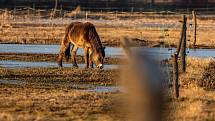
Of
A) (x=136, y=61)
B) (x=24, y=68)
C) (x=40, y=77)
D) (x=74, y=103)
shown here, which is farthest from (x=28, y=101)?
(x=136, y=61)

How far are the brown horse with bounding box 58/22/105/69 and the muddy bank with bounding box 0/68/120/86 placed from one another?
3.13 feet

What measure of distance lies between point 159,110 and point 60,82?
1410 centimetres

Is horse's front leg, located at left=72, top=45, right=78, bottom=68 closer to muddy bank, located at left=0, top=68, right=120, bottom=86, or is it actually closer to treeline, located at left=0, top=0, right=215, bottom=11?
muddy bank, located at left=0, top=68, right=120, bottom=86

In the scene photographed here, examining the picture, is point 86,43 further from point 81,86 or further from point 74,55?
point 81,86

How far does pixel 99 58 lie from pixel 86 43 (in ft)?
3.42

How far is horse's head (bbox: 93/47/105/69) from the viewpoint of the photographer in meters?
21.8

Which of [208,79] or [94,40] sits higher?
[94,40]

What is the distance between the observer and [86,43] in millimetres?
22594

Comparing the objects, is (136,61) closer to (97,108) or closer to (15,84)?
(97,108)

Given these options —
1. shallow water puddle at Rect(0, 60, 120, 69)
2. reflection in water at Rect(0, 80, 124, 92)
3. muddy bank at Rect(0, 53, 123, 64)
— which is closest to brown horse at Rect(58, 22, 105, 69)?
shallow water puddle at Rect(0, 60, 120, 69)

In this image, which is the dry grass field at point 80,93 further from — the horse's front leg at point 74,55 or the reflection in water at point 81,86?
the horse's front leg at point 74,55

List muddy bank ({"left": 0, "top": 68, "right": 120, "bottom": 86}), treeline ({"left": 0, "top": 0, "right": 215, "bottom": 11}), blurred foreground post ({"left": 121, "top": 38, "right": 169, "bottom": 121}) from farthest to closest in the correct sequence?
treeline ({"left": 0, "top": 0, "right": 215, "bottom": 11}) → muddy bank ({"left": 0, "top": 68, "right": 120, "bottom": 86}) → blurred foreground post ({"left": 121, "top": 38, "right": 169, "bottom": 121})

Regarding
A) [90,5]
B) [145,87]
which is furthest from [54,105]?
[90,5]

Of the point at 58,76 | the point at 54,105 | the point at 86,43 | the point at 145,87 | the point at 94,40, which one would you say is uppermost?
the point at 145,87
